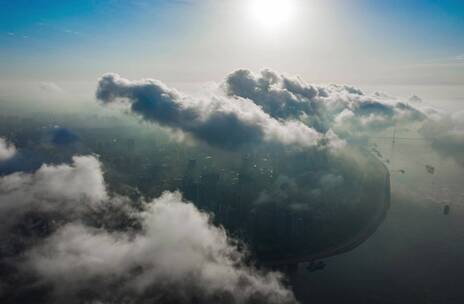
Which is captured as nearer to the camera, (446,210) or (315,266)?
(315,266)

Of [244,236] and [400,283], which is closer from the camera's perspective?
[400,283]

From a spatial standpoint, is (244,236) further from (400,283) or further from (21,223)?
(21,223)

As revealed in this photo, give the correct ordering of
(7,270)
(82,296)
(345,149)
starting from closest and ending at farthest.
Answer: (82,296)
(7,270)
(345,149)

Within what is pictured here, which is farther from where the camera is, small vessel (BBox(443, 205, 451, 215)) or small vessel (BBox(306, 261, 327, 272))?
small vessel (BBox(443, 205, 451, 215))

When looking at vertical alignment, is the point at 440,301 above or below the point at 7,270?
below

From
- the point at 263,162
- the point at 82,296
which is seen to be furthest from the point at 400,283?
the point at 263,162

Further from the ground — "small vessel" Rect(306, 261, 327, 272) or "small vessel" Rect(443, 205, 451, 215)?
"small vessel" Rect(306, 261, 327, 272)

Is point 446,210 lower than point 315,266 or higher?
lower

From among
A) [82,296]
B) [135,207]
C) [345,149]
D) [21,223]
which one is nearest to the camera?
[82,296]

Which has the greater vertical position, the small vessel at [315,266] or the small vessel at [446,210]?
the small vessel at [315,266]

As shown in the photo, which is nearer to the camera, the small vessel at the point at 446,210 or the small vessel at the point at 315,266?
the small vessel at the point at 315,266
